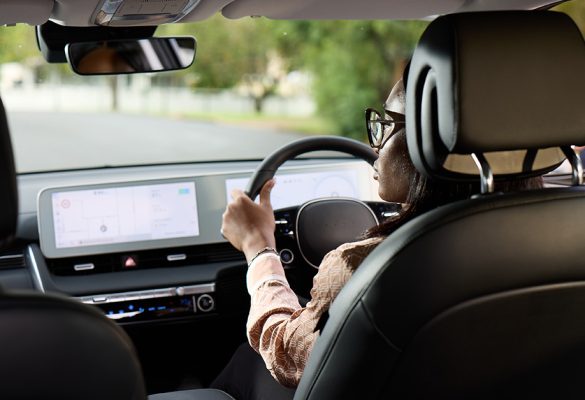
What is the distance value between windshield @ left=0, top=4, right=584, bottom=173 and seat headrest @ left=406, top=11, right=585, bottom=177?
1178cm

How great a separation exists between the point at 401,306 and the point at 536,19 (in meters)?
0.65

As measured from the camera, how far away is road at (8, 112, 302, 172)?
13.0m

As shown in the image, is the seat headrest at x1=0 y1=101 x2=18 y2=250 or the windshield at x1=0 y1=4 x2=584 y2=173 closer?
the seat headrest at x1=0 y1=101 x2=18 y2=250

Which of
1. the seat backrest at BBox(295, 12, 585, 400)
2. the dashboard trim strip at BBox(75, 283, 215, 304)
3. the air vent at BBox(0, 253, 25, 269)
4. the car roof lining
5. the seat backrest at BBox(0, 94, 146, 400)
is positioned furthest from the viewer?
the air vent at BBox(0, 253, 25, 269)

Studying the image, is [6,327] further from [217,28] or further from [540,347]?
[217,28]

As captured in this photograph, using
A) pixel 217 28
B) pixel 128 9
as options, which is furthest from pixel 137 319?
pixel 217 28

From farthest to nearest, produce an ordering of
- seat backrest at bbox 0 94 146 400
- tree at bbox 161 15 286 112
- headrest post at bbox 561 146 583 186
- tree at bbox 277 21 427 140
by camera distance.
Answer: tree at bbox 161 15 286 112, tree at bbox 277 21 427 140, headrest post at bbox 561 146 583 186, seat backrest at bbox 0 94 146 400

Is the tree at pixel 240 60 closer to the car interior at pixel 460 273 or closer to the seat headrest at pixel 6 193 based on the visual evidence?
the car interior at pixel 460 273

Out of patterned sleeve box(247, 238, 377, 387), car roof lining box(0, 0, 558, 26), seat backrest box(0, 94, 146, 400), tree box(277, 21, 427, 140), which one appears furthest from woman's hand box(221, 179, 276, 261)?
tree box(277, 21, 427, 140)

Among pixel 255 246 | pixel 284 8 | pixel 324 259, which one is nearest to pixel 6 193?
pixel 324 259

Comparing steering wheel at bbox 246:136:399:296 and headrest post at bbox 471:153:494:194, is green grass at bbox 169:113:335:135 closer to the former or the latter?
steering wheel at bbox 246:136:399:296

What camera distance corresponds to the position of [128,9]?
9.13ft

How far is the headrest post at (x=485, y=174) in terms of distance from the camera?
1745 mm

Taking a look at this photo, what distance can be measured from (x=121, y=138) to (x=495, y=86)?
14.5 m
